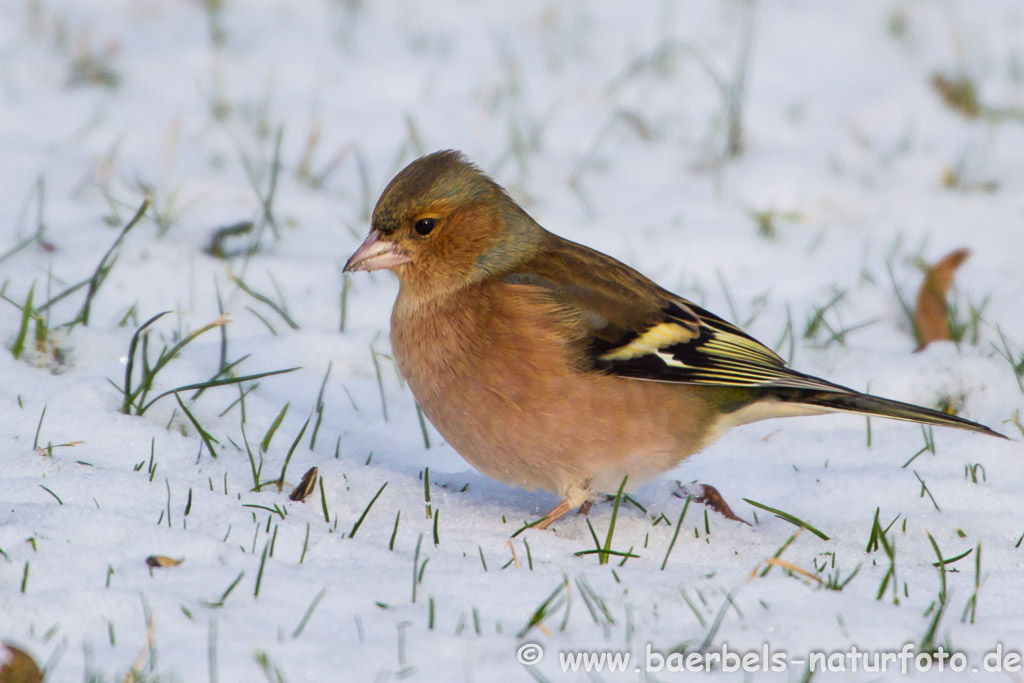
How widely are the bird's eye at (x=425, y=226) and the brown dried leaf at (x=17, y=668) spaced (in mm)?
2009

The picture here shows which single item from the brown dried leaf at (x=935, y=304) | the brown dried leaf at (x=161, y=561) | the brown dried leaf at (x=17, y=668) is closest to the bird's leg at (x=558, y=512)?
the brown dried leaf at (x=161, y=561)

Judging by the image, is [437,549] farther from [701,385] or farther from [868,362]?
[868,362]

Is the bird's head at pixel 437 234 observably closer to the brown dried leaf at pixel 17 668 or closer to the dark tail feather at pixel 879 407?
the dark tail feather at pixel 879 407

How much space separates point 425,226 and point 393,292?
1512 mm

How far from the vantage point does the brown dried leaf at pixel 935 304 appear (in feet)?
16.7

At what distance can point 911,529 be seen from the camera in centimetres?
345

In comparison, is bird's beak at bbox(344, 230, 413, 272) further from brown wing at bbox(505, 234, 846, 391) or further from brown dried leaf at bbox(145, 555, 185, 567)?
brown dried leaf at bbox(145, 555, 185, 567)

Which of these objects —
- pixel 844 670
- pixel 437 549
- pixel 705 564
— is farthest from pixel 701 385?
pixel 844 670

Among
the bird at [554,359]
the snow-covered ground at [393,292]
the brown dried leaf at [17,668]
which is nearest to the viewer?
the brown dried leaf at [17,668]

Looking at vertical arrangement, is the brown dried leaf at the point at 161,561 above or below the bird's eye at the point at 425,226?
below

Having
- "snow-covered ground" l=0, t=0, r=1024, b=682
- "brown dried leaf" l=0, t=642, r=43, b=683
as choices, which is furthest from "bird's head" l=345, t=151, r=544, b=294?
"brown dried leaf" l=0, t=642, r=43, b=683

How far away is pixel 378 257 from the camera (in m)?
3.87

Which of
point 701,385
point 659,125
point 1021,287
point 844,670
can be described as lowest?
point 844,670

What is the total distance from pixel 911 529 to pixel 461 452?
1.38 meters
